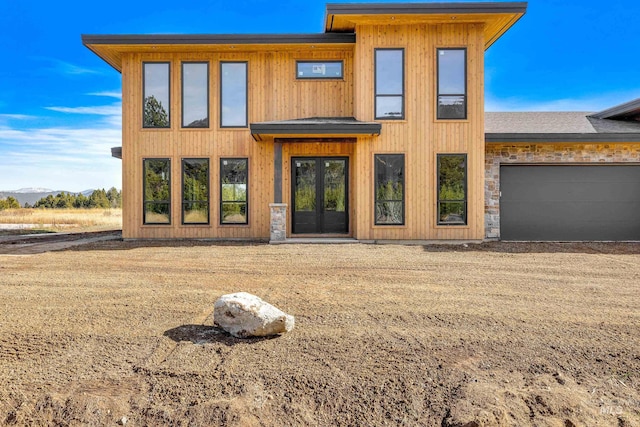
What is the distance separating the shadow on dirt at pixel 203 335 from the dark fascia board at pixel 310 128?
22.8 feet

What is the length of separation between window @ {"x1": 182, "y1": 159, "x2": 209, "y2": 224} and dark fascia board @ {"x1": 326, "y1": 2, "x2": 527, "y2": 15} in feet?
17.4

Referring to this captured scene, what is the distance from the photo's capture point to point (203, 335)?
3.75 metres

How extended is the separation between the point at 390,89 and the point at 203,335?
8.85 metres

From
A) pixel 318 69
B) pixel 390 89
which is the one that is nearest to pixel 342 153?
pixel 390 89

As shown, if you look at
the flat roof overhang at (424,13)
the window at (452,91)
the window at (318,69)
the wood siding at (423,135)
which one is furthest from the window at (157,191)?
the window at (452,91)

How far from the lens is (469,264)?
7.70 m

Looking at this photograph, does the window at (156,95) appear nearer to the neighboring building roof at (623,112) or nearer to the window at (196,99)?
the window at (196,99)

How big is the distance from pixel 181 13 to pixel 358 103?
680 cm

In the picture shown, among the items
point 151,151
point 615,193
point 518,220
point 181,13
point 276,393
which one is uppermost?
point 181,13

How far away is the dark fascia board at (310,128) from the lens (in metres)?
10.2

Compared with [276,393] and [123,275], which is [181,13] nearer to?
[123,275]

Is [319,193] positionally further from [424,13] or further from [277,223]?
[424,13]

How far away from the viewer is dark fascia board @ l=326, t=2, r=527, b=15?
32.9ft

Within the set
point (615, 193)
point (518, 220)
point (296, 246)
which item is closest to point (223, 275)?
point (296, 246)
